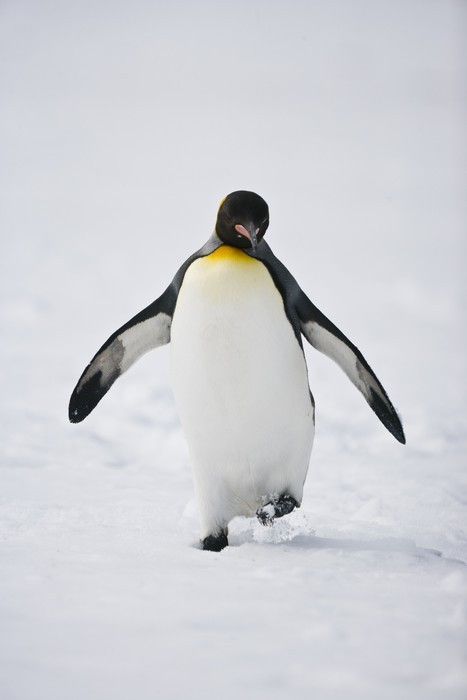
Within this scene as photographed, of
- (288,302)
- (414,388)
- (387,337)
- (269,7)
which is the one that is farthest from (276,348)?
(269,7)

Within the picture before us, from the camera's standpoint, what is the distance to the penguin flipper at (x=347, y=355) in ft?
10.1

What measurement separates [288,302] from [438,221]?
15994mm

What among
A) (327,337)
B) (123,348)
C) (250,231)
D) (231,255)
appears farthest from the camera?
(123,348)

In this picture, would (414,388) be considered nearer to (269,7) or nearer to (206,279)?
(206,279)

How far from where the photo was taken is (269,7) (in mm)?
49281

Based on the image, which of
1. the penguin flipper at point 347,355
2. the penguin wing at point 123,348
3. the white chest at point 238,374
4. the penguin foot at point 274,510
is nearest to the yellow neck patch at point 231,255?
the white chest at point 238,374

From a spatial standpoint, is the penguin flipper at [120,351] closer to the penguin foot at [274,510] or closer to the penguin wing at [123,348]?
the penguin wing at [123,348]

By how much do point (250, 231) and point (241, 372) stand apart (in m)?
0.46

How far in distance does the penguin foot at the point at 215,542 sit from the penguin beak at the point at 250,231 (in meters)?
0.97

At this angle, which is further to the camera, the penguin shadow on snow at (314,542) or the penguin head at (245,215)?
the penguin head at (245,215)

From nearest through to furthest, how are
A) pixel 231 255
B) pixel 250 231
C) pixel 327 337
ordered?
pixel 250 231, pixel 231 255, pixel 327 337

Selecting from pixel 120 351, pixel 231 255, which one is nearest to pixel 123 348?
pixel 120 351

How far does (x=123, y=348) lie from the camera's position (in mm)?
3307

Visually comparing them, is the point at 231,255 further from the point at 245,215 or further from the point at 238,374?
the point at 238,374
